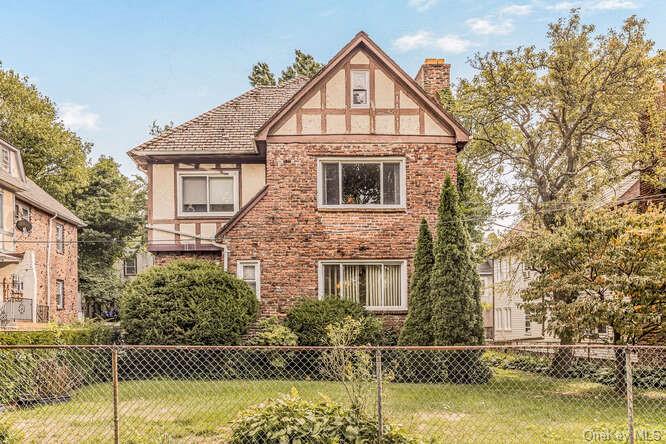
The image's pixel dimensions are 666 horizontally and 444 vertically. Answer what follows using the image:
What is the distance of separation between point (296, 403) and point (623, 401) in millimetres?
7632

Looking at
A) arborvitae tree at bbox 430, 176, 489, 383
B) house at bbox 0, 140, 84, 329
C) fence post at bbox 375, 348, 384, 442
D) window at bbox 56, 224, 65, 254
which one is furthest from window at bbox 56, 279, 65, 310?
fence post at bbox 375, 348, 384, 442

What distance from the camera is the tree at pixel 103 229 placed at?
1571 inches

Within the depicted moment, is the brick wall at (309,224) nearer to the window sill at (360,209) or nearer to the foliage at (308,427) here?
the window sill at (360,209)

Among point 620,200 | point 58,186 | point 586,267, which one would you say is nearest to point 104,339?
point 586,267

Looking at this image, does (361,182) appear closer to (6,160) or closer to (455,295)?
(455,295)

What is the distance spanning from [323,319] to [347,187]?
3816 mm

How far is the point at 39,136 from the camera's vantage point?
32.6 metres

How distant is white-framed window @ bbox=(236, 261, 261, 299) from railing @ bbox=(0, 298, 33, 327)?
7.37 metres

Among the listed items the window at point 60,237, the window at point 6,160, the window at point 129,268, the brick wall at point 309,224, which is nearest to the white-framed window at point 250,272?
the brick wall at point 309,224

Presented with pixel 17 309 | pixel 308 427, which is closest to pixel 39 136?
pixel 17 309

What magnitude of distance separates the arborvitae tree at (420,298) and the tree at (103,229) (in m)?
27.3

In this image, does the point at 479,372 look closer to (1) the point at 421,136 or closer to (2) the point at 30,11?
(1) the point at 421,136

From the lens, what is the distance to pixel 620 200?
874 inches

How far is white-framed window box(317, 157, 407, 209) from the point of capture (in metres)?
18.2
